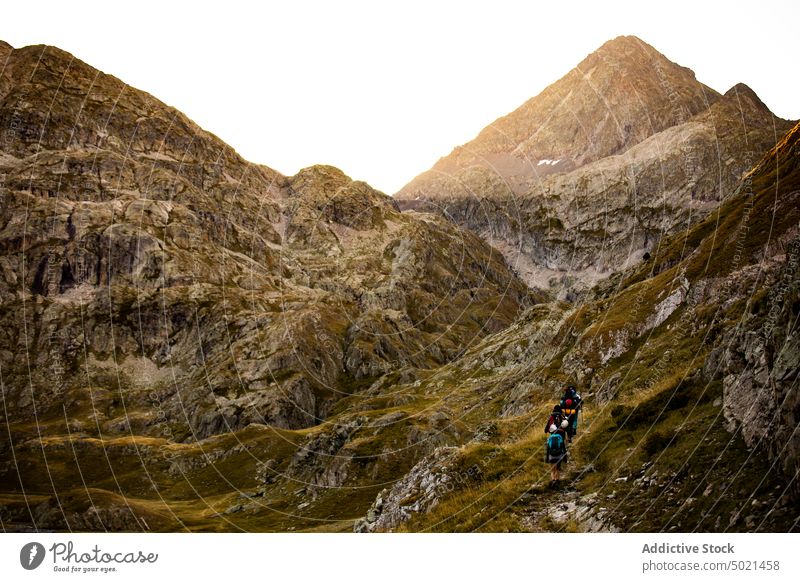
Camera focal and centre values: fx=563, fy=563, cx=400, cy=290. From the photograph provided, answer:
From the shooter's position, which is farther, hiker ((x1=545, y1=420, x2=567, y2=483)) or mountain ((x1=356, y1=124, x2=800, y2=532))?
hiker ((x1=545, y1=420, x2=567, y2=483))

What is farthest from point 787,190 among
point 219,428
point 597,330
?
point 219,428

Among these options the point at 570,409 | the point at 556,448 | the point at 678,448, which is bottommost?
the point at 556,448

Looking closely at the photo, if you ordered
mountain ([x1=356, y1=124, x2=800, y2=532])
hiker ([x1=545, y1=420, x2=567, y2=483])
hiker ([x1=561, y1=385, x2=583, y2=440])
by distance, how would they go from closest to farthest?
mountain ([x1=356, y1=124, x2=800, y2=532]), hiker ([x1=545, y1=420, x2=567, y2=483]), hiker ([x1=561, y1=385, x2=583, y2=440])

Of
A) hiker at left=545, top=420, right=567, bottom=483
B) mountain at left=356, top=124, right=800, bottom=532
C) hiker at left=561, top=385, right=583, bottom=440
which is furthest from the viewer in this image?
hiker at left=561, top=385, right=583, bottom=440

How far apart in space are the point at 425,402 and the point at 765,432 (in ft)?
442

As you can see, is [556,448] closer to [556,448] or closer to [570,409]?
[556,448]

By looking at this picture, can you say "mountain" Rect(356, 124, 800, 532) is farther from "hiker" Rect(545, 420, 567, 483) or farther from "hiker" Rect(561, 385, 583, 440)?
"hiker" Rect(561, 385, 583, 440)

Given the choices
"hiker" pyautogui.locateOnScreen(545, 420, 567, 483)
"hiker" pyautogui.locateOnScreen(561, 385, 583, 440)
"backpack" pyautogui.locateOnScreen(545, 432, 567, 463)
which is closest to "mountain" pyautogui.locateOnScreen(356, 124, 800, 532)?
"hiker" pyautogui.locateOnScreen(545, 420, 567, 483)

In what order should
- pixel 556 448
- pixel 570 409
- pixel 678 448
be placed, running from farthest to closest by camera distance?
pixel 570 409
pixel 556 448
pixel 678 448

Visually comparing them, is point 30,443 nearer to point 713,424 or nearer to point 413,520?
point 413,520

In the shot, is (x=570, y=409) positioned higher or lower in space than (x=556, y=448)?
higher

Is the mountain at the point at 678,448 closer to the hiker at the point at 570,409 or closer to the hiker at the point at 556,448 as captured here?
the hiker at the point at 556,448

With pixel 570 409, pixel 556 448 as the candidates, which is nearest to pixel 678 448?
pixel 556 448

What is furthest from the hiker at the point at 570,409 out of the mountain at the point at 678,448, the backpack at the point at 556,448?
the backpack at the point at 556,448
